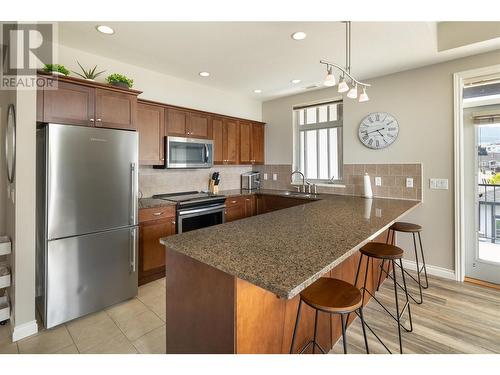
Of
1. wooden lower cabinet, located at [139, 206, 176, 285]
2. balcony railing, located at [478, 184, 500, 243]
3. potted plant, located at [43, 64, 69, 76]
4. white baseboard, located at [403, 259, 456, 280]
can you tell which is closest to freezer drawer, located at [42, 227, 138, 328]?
wooden lower cabinet, located at [139, 206, 176, 285]

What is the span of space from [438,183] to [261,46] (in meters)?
2.59

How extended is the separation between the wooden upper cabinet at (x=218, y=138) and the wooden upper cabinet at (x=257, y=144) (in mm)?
728

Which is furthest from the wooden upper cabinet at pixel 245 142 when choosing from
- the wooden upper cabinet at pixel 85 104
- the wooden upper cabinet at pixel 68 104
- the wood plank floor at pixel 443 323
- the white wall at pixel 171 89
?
the wood plank floor at pixel 443 323

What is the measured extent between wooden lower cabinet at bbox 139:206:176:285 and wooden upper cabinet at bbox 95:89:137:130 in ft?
3.01

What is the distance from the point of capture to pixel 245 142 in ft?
14.6

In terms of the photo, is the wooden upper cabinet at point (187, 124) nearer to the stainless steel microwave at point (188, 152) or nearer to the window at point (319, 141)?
the stainless steel microwave at point (188, 152)

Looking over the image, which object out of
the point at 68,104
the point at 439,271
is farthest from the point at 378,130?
the point at 68,104

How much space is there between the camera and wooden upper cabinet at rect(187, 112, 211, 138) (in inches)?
142

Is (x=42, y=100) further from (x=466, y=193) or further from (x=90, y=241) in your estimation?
(x=466, y=193)

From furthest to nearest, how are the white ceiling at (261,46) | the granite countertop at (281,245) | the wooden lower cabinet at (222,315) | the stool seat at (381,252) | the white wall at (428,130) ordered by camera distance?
1. the white wall at (428,130)
2. the white ceiling at (261,46)
3. the stool seat at (381,252)
4. the wooden lower cabinet at (222,315)
5. the granite countertop at (281,245)

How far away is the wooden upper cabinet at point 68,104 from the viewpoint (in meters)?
2.09

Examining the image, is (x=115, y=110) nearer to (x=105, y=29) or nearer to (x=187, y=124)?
(x=105, y=29)

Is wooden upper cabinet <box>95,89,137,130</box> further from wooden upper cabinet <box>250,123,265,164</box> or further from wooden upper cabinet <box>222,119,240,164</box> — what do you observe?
wooden upper cabinet <box>250,123,265,164</box>
